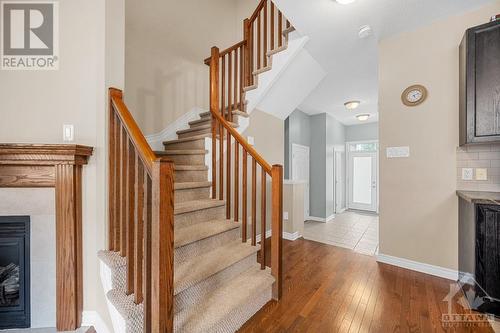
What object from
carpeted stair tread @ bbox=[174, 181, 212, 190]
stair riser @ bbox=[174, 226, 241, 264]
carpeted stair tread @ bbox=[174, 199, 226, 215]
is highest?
carpeted stair tread @ bbox=[174, 181, 212, 190]

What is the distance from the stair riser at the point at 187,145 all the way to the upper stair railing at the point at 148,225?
119cm

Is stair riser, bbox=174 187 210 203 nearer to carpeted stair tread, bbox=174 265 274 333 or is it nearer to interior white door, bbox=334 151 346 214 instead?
carpeted stair tread, bbox=174 265 274 333

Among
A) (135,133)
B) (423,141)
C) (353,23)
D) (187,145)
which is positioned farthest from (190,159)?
(423,141)

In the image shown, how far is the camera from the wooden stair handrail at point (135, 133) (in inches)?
42.6

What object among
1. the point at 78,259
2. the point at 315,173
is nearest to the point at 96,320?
the point at 78,259

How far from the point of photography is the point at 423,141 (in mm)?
2416

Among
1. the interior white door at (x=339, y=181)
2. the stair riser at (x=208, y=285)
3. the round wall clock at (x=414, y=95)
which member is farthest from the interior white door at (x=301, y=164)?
the stair riser at (x=208, y=285)

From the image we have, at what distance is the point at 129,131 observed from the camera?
49.6 inches

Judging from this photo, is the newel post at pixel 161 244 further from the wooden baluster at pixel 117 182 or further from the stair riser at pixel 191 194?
the stair riser at pixel 191 194

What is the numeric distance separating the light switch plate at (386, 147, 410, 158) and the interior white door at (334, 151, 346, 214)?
362cm

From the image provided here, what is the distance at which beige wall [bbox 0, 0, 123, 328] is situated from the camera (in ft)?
5.12

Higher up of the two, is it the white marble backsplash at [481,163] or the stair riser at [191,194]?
the white marble backsplash at [481,163]

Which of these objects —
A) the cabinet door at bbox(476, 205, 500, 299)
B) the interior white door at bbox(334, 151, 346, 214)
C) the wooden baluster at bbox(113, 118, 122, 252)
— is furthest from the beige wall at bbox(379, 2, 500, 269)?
the interior white door at bbox(334, 151, 346, 214)

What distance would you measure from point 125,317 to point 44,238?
0.92 metres
